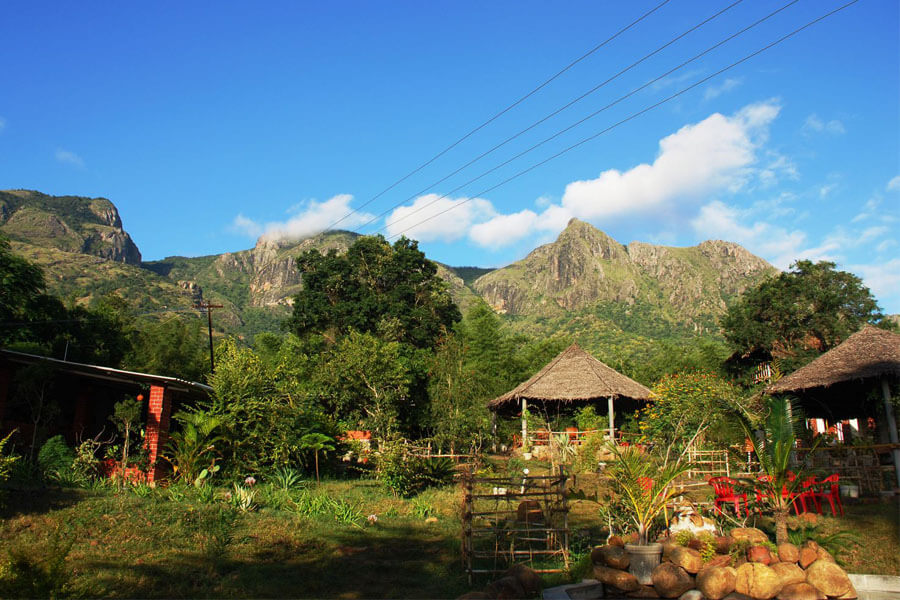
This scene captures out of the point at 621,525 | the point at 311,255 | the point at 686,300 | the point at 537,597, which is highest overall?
the point at 686,300

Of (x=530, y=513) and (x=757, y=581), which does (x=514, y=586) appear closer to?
(x=757, y=581)

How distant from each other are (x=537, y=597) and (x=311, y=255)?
32.4 m

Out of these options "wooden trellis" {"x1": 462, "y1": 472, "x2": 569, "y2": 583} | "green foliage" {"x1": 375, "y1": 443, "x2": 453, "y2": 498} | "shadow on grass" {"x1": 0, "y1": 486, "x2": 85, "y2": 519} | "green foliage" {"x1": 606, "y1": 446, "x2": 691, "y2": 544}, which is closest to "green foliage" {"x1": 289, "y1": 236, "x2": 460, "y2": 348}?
"green foliage" {"x1": 375, "y1": 443, "x2": 453, "y2": 498}

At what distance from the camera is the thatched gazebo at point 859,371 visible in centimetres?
1395

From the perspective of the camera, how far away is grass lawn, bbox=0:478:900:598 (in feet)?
27.7

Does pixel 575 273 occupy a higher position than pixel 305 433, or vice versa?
pixel 575 273

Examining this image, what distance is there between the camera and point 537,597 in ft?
26.4

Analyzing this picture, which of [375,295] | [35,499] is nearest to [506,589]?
[35,499]

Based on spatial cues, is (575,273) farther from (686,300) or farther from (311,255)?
(311,255)

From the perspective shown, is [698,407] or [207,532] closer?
[207,532]

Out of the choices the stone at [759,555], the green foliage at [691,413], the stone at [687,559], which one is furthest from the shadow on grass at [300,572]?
the green foliage at [691,413]

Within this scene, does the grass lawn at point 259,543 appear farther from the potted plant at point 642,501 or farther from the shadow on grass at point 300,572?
the potted plant at point 642,501

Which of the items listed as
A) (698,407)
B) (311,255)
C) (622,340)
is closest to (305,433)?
(698,407)

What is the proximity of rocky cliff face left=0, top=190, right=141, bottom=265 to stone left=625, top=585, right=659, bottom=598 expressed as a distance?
13659 cm
